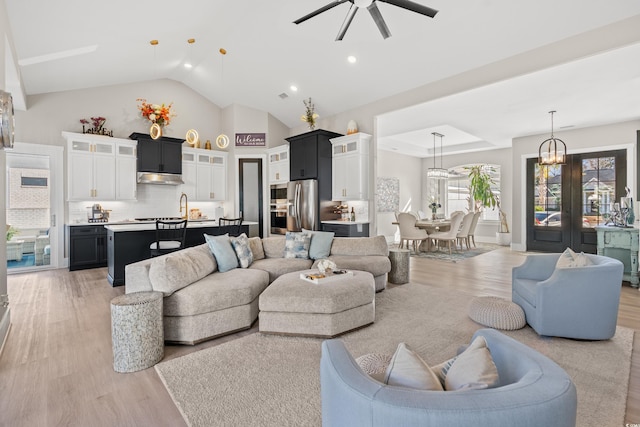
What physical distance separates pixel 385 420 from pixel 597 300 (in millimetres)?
2933

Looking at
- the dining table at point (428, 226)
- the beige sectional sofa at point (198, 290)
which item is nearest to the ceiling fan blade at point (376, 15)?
the beige sectional sofa at point (198, 290)

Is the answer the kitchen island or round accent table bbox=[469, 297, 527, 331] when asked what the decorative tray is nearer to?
round accent table bbox=[469, 297, 527, 331]

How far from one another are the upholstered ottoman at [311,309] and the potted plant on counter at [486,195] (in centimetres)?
793

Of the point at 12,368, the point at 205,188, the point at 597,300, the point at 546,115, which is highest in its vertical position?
the point at 546,115

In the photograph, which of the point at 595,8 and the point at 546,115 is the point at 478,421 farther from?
the point at 546,115

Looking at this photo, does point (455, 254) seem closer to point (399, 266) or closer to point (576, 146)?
point (399, 266)

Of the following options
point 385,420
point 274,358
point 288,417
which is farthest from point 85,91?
point 385,420

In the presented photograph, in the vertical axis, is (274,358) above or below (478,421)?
below

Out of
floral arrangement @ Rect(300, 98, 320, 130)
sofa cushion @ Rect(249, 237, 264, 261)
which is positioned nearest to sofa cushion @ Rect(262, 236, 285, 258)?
sofa cushion @ Rect(249, 237, 264, 261)

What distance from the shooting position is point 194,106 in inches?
319

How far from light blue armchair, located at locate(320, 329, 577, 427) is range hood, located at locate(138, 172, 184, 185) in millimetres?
7015

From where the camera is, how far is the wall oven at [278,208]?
25.2ft

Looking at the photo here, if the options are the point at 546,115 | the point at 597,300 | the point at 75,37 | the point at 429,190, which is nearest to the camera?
the point at 597,300

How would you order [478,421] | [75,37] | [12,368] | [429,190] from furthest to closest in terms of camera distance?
[429,190] < [75,37] < [12,368] < [478,421]
